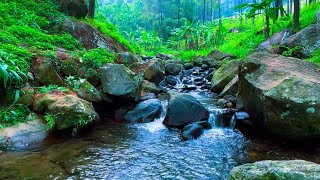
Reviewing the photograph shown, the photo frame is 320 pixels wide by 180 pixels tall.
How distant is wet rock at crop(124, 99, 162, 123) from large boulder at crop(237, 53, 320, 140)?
3.22m

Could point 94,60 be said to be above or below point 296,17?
below

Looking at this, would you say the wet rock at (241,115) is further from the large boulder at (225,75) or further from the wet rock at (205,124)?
the large boulder at (225,75)

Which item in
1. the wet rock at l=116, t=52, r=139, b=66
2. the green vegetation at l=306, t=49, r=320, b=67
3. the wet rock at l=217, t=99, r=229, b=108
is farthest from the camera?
the wet rock at l=116, t=52, r=139, b=66

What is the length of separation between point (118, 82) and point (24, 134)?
12.5ft

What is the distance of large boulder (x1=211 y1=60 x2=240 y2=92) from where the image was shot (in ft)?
44.8

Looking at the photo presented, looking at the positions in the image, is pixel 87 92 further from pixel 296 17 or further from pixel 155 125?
pixel 296 17

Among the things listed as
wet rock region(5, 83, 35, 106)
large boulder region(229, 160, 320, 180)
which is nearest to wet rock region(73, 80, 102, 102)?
wet rock region(5, 83, 35, 106)

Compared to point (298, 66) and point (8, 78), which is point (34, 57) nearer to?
point (8, 78)

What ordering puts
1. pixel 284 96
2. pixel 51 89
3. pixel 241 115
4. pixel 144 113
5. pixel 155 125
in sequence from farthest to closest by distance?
pixel 144 113
pixel 155 125
pixel 241 115
pixel 51 89
pixel 284 96

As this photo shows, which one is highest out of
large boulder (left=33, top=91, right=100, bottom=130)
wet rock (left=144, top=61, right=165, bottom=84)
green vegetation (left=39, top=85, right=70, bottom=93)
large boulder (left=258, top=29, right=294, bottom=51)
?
large boulder (left=258, top=29, right=294, bottom=51)

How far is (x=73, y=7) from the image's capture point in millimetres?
17922

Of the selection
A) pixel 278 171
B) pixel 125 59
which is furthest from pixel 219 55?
pixel 278 171

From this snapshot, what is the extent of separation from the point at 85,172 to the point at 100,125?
360 cm

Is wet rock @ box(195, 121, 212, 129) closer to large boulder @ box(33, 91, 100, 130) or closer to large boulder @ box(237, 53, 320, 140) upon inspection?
large boulder @ box(237, 53, 320, 140)
